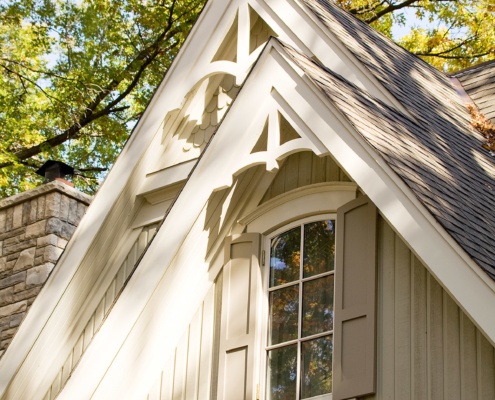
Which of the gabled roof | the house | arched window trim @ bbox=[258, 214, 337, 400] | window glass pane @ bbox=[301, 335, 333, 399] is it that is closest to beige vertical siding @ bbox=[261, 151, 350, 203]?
the house

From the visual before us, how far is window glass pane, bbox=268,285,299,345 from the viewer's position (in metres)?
8.39

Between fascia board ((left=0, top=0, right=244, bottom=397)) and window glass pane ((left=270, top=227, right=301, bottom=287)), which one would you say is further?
fascia board ((left=0, top=0, right=244, bottom=397))

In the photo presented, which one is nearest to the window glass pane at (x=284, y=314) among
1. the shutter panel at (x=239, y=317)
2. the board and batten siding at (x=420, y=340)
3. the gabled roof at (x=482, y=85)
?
the shutter panel at (x=239, y=317)

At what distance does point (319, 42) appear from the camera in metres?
9.75

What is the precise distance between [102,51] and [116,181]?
11.2 metres

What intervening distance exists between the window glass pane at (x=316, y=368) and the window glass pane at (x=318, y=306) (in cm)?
10

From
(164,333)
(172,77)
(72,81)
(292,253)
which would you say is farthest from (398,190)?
(72,81)

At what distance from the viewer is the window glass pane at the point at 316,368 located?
26.3ft

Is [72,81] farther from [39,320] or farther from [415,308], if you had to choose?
[415,308]

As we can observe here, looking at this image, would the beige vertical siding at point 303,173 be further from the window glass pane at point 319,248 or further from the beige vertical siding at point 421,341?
the beige vertical siding at point 421,341

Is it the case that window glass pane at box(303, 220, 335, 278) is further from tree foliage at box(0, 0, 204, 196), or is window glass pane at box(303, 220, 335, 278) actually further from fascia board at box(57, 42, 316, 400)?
tree foliage at box(0, 0, 204, 196)

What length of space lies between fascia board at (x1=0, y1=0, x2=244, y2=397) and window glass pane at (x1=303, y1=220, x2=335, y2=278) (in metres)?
2.19

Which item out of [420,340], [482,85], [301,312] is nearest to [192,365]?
[301,312]

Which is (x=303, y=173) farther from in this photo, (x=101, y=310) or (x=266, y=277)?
(x=101, y=310)
